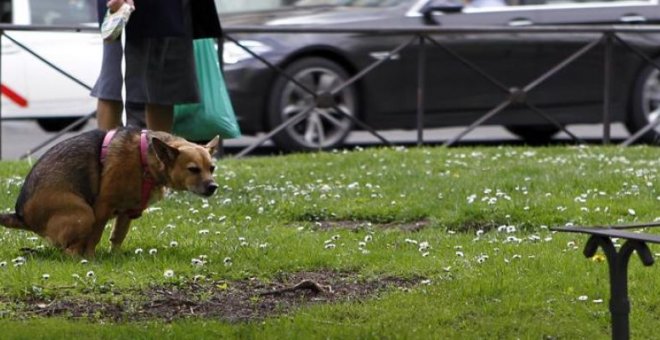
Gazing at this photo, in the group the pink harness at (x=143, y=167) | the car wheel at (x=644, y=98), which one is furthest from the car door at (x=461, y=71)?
the pink harness at (x=143, y=167)

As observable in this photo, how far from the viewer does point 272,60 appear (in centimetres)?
1238

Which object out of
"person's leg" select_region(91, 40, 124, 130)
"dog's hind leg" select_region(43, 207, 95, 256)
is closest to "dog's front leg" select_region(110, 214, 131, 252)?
"dog's hind leg" select_region(43, 207, 95, 256)

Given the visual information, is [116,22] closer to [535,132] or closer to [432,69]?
[432,69]

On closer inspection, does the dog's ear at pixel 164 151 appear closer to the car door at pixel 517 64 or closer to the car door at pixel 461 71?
the car door at pixel 461 71

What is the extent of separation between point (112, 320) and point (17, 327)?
368mm

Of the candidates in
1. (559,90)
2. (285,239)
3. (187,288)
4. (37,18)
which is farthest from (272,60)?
(187,288)

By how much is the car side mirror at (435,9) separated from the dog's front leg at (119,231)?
708 centimetres

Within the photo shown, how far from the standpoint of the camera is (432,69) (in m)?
13.1

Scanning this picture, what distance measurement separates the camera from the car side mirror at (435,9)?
13242 mm

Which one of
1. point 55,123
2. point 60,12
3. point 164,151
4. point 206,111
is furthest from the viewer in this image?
point 55,123

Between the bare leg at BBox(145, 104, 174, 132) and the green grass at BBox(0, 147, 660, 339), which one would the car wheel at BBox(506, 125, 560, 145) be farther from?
the bare leg at BBox(145, 104, 174, 132)

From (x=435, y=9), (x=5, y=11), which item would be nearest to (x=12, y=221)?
(x=435, y=9)

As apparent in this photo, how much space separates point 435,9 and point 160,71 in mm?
5962

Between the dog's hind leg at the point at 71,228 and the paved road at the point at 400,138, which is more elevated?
the dog's hind leg at the point at 71,228
